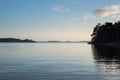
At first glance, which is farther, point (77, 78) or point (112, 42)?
point (112, 42)

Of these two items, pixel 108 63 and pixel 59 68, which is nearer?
pixel 59 68

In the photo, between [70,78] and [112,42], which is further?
[112,42]

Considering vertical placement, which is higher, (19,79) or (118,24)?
(118,24)

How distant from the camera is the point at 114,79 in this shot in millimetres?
25141

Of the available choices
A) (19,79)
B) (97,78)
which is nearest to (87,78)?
(97,78)

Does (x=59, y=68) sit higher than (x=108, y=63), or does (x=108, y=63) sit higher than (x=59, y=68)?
(x=59, y=68)

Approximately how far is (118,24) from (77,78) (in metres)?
172

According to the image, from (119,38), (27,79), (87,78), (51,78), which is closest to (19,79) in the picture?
(27,79)

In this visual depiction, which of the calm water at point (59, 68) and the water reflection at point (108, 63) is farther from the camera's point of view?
the water reflection at point (108, 63)

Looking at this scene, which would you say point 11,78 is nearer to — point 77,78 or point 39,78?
point 39,78

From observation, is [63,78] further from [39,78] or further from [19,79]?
[19,79]

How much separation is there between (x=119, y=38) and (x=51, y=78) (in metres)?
169

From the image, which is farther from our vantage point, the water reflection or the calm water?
the water reflection

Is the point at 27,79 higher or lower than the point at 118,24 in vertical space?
lower
